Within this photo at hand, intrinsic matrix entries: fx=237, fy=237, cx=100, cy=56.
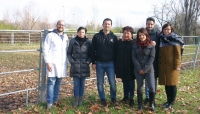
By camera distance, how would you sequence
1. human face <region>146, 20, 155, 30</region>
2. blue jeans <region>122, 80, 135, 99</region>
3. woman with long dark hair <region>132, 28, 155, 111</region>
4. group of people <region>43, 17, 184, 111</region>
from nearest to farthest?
1. woman with long dark hair <region>132, 28, 155, 111</region>
2. group of people <region>43, 17, 184, 111</region>
3. human face <region>146, 20, 155, 30</region>
4. blue jeans <region>122, 80, 135, 99</region>

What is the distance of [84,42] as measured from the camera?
496cm

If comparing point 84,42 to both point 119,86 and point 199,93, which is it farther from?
point 199,93

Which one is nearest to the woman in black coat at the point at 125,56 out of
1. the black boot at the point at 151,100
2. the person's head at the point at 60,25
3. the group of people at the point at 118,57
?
the group of people at the point at 118,57

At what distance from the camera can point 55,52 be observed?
480 cm

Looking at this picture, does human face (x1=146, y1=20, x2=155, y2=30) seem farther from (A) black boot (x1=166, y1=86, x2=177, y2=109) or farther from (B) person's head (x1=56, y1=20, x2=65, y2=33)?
(B) person's head (x1=56, y1=20, x2=65, y2=33)

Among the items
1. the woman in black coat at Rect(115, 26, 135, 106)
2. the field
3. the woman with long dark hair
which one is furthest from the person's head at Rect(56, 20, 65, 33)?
the field

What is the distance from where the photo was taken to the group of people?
15.5 ft

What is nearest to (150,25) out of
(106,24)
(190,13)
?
(106,24)

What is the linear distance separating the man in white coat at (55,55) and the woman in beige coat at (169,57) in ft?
6.69

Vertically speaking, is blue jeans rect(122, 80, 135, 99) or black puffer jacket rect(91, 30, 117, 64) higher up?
black puffer jacket rect(91, 30, 117, 64)

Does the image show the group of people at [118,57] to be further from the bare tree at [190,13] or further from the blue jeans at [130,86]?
the bare tree at [190,13]

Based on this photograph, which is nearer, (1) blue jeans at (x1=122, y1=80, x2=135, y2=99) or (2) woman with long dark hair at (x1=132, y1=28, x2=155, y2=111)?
(2) woman with long dark hair at (x1=132, y1=28, x2=155, y2=111)

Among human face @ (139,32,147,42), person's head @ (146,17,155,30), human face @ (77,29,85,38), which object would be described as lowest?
human face @ (139,32,147,42)

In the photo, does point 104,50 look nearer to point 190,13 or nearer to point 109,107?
point 109,107
